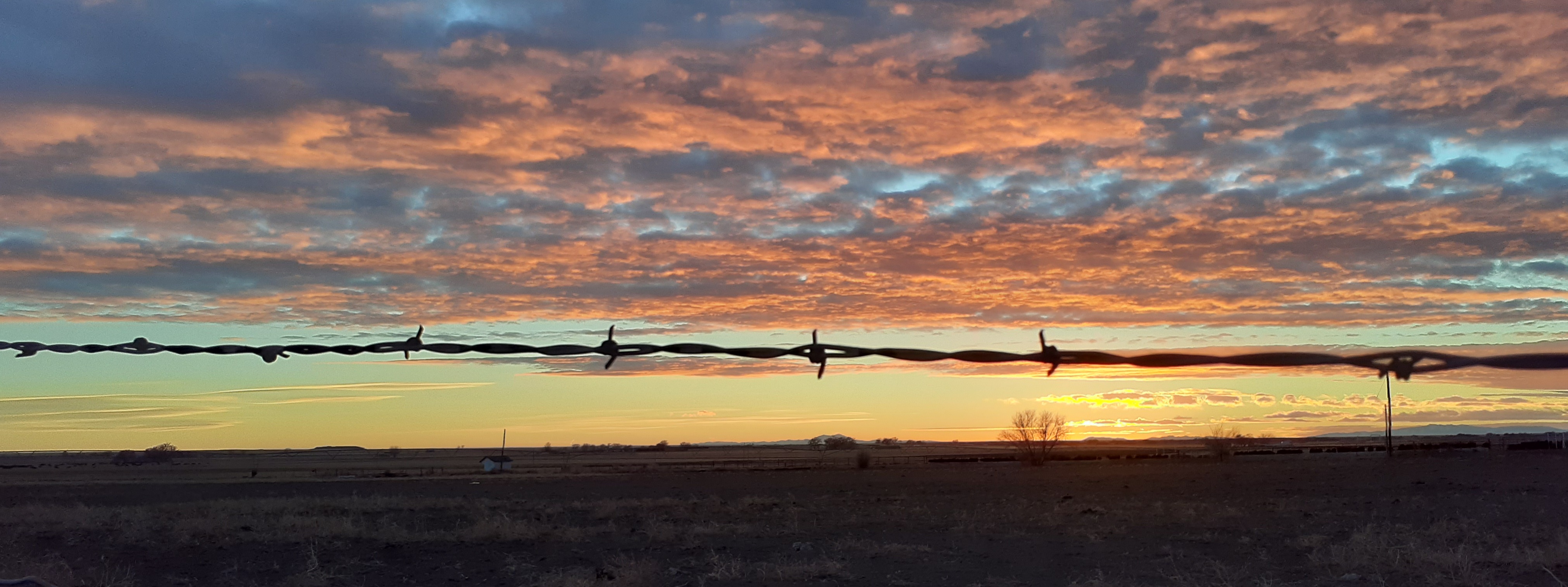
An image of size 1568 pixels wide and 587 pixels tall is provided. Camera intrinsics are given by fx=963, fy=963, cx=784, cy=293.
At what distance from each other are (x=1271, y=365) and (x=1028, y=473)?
5627 centimetres

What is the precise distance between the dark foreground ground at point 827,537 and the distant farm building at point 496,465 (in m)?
32.1

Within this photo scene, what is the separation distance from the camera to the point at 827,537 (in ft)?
67.9

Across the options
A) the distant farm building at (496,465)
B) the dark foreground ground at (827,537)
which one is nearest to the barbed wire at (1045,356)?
the dark foreground ground at (827,537)

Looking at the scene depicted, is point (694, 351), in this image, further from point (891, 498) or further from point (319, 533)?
point (891, 498)

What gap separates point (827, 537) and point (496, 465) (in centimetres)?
5789

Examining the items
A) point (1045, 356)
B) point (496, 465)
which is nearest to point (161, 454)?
point (496, 465)

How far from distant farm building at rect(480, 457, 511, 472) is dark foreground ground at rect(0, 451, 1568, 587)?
32.1m

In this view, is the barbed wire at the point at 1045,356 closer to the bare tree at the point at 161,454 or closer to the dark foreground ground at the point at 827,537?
the dark foreground ground at the point at 827,537

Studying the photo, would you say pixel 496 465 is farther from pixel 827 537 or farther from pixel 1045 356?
pixel 1045 356

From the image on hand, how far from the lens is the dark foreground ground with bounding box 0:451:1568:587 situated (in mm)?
14539

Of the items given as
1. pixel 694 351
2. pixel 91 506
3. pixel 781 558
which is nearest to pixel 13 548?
pixel 781 558

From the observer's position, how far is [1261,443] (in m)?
138

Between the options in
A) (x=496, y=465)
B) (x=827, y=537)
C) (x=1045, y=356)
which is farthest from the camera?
(x=496, y=465)

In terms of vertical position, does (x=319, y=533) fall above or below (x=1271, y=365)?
below
